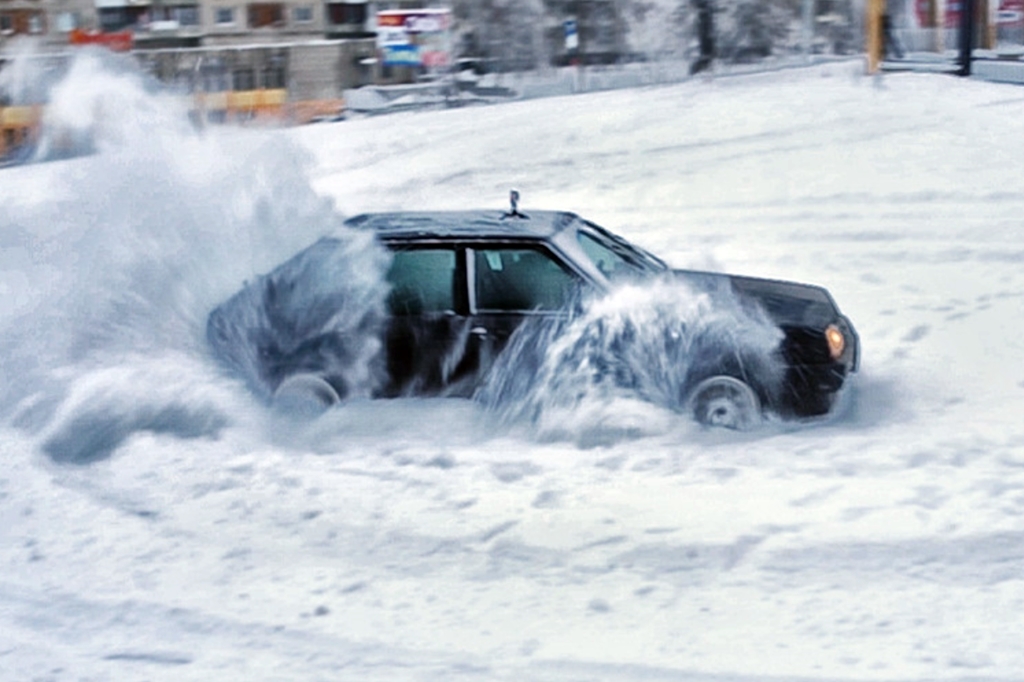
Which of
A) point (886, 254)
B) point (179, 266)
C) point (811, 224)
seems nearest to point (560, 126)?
point (811, 224)

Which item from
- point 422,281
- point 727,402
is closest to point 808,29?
point 727,402

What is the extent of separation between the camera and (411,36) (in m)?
51.2

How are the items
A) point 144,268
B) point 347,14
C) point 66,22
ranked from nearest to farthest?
point 144,268 < point 66,22 < point 347,14

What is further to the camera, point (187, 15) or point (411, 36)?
point (187, 15)

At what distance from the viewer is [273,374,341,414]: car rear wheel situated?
700 centimetres

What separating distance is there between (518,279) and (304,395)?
1.42m

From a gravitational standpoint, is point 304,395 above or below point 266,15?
below

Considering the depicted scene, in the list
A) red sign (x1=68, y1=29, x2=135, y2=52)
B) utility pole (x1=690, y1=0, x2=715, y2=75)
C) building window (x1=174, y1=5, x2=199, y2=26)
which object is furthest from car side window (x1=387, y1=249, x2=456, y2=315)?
building window (x1=174, y1=5, x2=199, y2=26)

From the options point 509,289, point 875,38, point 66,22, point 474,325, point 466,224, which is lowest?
point 474,325

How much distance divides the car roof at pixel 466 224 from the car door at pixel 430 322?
0.13 meters

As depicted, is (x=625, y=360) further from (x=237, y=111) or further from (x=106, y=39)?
(x=106, y=39)

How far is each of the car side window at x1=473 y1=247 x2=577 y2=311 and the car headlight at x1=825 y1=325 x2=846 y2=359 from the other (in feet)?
4.60

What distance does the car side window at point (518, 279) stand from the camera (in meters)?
6.67

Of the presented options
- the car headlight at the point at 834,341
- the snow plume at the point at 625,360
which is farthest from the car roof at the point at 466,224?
the car headlight at the point at 834,341
